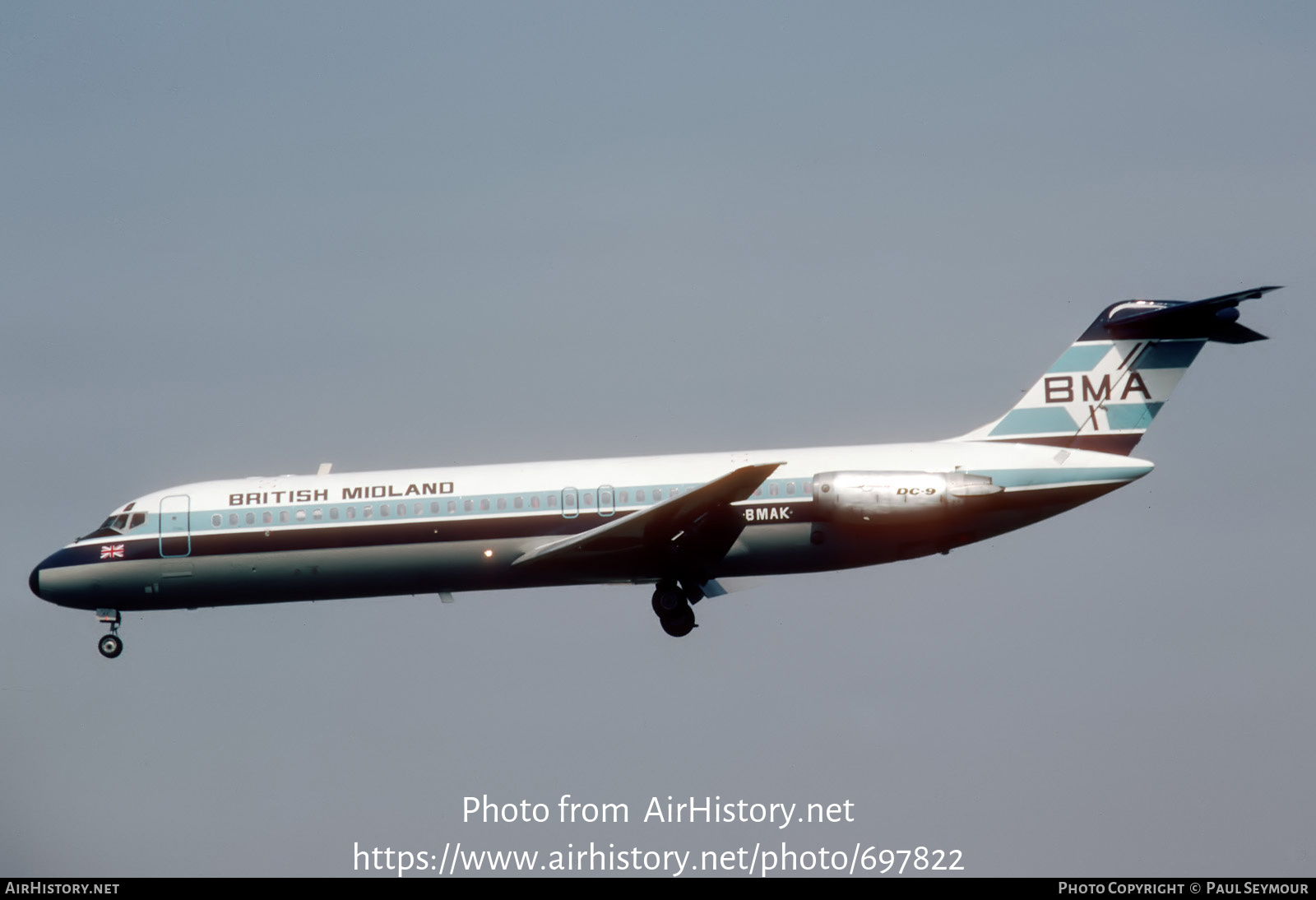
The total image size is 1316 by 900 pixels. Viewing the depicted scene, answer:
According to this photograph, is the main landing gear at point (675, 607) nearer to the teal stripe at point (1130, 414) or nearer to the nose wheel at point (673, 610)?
the nose wheel at point (673, 610)

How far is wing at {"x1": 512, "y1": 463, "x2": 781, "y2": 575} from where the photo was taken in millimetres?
39438

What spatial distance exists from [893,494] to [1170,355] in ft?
24.9


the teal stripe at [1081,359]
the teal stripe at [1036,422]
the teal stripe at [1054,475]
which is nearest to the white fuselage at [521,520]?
the teal stripe at [1054,475]

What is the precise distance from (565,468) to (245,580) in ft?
24.8

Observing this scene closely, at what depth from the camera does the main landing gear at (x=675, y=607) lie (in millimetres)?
41781

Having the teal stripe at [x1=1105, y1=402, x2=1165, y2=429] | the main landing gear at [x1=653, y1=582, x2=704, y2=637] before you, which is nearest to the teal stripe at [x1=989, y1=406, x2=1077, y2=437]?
the teal stripe at [x1=1105, y1=402, x2=1165, y2=429]

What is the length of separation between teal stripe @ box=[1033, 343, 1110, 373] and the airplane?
4 centimetres

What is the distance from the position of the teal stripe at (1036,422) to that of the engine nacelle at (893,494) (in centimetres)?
237

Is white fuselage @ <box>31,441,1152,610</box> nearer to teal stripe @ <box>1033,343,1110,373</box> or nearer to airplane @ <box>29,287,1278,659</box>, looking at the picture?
airplane @ <box>29,287,1278,659</box>

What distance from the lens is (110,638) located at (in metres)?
43.4

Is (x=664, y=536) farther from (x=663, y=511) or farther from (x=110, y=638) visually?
(x=110, y=638)

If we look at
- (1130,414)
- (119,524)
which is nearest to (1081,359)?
(1130,414)

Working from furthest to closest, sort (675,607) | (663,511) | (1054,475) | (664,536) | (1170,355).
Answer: (1170,355), (675,607), (1054,475), (664,536), (663,511)

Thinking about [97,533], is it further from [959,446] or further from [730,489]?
[959,446]
